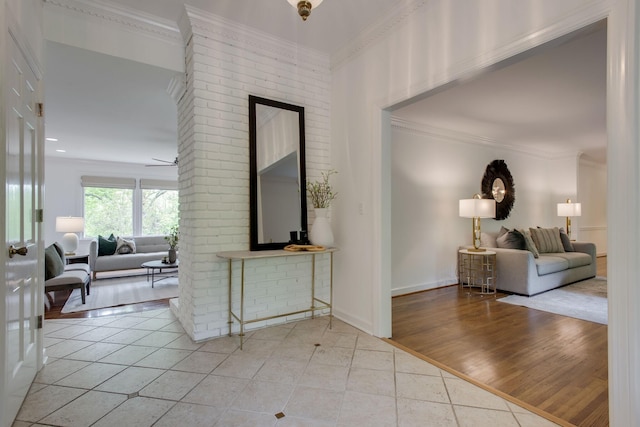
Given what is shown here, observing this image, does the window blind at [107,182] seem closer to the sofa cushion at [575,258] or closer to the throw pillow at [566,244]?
the sofa cushion at [575,258]

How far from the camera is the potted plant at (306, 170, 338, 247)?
305 cm

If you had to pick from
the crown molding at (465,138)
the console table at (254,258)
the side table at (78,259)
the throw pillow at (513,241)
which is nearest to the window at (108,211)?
the side table at (78,259)

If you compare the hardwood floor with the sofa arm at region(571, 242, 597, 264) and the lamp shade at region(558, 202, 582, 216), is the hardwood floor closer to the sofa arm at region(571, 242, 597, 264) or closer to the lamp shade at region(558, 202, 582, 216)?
the sofa arm at region(571, 242, 597, 264)

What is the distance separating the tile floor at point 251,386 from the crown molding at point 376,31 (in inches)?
107

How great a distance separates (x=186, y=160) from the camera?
3.01 meters

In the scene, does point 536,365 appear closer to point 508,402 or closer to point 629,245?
→ point 508,402

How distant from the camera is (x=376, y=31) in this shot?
286cm

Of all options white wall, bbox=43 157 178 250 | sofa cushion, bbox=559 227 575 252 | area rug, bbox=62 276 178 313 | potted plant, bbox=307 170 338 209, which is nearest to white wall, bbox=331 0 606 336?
potted plant, bbox=307 170 338 209

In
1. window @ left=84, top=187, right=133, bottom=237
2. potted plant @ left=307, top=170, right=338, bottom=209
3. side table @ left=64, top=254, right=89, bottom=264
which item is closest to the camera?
potted plant @ left=307, top=170, right=338, bottom=209

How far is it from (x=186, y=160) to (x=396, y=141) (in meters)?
2.81

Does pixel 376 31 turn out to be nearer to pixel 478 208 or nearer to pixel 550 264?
pixel 478 208

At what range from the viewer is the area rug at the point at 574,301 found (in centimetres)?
349

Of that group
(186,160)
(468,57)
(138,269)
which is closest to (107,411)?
(186,160)

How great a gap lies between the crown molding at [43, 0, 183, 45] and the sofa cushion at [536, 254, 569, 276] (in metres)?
5.16
